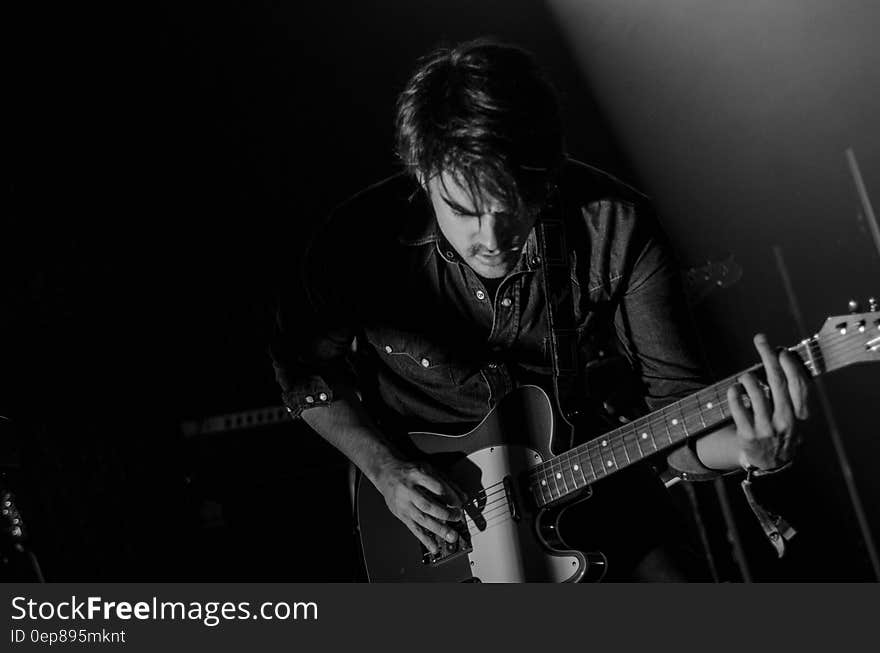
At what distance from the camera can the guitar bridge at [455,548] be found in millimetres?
1678

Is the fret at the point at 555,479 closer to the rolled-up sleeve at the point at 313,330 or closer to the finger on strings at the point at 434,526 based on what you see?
the finger on strings at the point at 434,526

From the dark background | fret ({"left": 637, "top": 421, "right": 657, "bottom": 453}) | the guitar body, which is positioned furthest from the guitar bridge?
the dark background

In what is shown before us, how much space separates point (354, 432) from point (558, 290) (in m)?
0.61

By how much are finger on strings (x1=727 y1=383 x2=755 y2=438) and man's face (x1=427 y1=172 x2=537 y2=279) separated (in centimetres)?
53

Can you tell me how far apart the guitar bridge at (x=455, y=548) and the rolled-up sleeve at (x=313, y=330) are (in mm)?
471

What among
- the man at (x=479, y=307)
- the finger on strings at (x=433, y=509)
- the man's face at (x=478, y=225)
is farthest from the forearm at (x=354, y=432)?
the man's face at (x=478, y=225)

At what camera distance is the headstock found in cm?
131

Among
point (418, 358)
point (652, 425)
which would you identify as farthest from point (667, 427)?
point (418, 358)

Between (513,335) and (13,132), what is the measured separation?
7.55 feet

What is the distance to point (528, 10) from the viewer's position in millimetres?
3131

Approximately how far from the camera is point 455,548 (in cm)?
168

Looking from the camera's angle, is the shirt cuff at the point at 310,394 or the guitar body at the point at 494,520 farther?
the shirt cuff at the point at 310,394

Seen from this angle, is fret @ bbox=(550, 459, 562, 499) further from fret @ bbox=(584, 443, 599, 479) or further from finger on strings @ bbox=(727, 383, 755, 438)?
finger on strings @ bbox=(727, 383, 755, 438)

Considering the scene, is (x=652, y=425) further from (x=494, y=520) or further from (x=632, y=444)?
(x=494, y=520)
